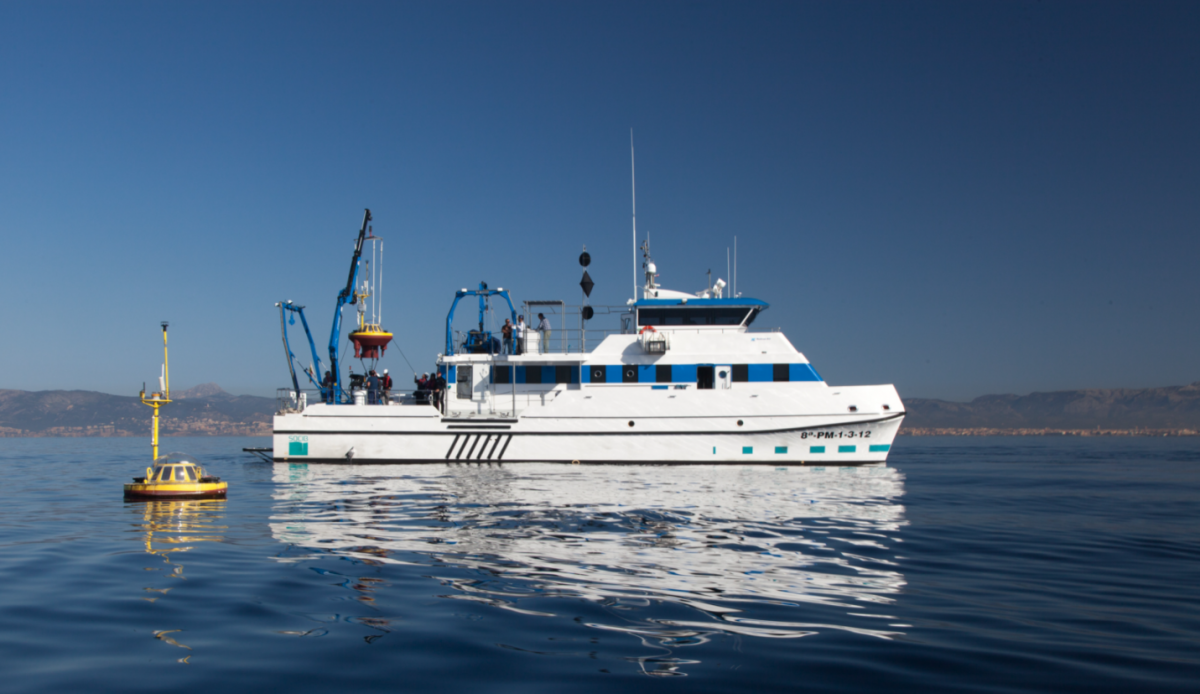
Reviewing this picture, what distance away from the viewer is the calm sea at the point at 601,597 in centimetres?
449

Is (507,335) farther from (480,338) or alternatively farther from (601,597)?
(601,597)

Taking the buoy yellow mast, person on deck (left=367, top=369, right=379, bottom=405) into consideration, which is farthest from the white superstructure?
the buoy yellow mast

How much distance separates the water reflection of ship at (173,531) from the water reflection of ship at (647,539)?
1146 mm

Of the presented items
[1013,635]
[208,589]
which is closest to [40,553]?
[208,589]

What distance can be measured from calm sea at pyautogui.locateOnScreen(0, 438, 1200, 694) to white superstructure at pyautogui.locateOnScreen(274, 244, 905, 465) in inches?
381

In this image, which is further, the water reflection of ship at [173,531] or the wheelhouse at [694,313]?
the wheelhouse at [694,313]

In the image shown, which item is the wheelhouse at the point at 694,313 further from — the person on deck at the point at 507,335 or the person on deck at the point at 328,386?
the person on deck at the point at 328,386

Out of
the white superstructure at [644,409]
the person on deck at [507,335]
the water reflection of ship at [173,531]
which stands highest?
the person on deck at [507,335]

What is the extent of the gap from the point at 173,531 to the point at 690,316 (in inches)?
714

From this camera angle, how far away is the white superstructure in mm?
23578

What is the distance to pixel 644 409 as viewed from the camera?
24.1 metres

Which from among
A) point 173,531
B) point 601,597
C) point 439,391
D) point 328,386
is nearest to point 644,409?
point 439,391

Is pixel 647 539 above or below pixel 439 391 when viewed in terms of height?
below

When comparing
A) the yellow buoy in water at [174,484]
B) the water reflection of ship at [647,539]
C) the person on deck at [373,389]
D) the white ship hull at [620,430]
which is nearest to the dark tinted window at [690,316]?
the white ship hull at [620,430]
